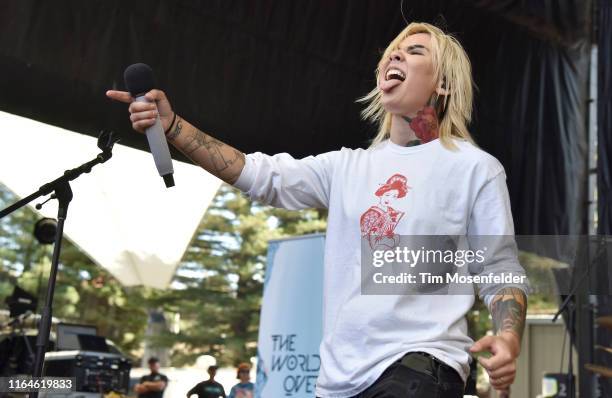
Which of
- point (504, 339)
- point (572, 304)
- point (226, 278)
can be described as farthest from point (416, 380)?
point (226, 278)

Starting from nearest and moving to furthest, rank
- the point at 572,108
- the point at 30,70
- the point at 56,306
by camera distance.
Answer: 1. the point at 30,70
2. the point at 572,108
3. the point at 56,306

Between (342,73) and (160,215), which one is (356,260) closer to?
(342,73)

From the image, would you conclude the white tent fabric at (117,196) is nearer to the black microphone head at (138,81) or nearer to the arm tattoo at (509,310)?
the black microphone head at (138,81)

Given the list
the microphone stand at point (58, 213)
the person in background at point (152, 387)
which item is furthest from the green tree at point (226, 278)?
the microphone stand at point (58, 213)

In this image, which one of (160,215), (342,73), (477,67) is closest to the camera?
(342,73)

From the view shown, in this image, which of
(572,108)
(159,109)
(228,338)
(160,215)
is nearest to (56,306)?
(228,338)

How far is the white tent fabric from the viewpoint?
7.02 meters

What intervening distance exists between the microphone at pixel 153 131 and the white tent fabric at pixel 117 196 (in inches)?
186

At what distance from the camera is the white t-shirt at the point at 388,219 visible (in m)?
1.58

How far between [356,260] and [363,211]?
114mm

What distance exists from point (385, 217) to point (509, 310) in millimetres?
330

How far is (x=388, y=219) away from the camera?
1.69m

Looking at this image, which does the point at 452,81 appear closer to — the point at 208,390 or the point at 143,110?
the point at 143,110

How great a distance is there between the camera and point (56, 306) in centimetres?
1803
